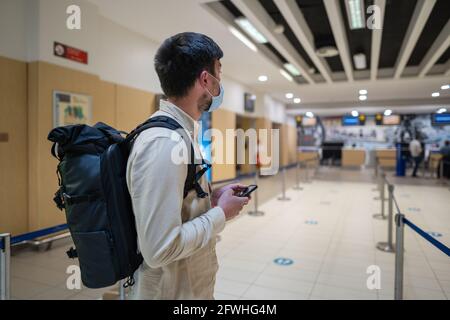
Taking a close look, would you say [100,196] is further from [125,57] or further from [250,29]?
[250,29]

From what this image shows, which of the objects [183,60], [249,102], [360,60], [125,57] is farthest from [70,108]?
[249,102]

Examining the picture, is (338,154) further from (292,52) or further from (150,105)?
(150,105)

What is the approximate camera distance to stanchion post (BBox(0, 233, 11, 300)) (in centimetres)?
166

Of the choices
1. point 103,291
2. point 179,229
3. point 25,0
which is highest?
→ point 25,0

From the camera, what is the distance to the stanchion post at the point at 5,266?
5.45 feet

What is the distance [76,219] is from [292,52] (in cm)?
708

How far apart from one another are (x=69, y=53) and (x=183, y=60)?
375 centimetres

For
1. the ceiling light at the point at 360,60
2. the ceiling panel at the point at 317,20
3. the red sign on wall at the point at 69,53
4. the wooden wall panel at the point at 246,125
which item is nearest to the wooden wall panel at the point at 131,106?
the red sign on wall at the point at 69,53

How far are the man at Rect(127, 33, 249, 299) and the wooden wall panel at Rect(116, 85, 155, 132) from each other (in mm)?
4047

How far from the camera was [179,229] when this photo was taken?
2.60ft

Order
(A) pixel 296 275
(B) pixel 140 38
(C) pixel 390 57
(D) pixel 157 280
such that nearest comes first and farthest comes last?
(D) pixel 157 280 < (A) pixel 296 275 < (B) pixel 140 38 < (C) pixel 390 57

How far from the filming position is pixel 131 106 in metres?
5.09
